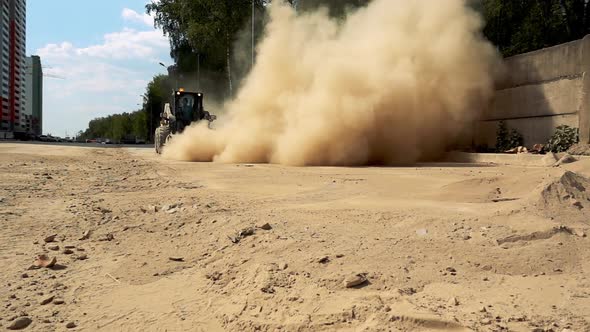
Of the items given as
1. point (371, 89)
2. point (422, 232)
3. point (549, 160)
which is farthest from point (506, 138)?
point (422, 232)

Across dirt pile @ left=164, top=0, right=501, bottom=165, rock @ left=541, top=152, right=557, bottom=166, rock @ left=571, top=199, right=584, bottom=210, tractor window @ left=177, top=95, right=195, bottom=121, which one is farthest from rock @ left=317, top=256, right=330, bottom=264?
tractor window @ left=177, top=95, right=195, bottom=121

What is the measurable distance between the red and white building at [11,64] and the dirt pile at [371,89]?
262 ft

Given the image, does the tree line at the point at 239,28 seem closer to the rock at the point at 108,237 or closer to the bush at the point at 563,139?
the bush at the point at 563,139

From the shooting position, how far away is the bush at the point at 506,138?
16016mm

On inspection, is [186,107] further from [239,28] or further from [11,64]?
[11,64]

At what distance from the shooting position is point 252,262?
4156 mm

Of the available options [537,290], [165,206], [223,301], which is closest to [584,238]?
[537,290]

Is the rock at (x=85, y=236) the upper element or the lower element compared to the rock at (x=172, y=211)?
lower

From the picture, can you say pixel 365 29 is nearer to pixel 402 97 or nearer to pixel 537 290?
pixel 402 97

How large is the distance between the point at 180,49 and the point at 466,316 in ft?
144

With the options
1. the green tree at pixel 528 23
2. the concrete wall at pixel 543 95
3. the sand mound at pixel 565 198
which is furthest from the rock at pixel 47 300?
the green tree at pixel 528 23

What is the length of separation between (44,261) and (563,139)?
13771mm

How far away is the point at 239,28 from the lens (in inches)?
1323

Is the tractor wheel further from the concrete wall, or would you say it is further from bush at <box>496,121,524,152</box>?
bush at <box>496,121,524,152</box>
